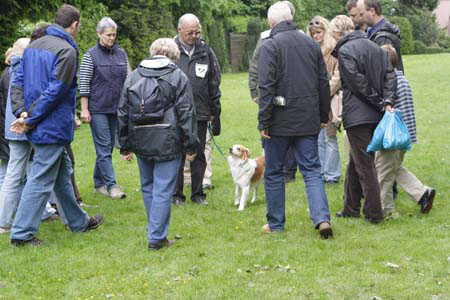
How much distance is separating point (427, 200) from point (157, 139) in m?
3.30

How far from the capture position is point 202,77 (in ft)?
28.1

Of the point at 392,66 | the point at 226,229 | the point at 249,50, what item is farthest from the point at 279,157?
the point at 249,50

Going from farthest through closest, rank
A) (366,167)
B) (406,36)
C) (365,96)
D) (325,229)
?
(406,36) → (366,167) → (365,96) → (325,229)

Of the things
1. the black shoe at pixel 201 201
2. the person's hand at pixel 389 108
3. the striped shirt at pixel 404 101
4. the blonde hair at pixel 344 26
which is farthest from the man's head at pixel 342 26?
the black shoe at pixel 201 201

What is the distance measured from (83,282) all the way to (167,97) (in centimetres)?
189

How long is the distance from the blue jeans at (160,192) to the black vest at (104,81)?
2.48m

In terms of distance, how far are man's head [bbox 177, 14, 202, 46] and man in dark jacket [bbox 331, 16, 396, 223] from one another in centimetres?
189

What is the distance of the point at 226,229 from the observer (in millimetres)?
7531

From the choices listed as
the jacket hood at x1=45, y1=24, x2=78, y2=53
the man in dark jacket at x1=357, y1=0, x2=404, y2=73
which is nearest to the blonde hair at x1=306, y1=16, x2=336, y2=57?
the man in dark jacket at x1=357, y1=0, x2=404, y2=73

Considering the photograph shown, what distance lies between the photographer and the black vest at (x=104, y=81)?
29.4 ft

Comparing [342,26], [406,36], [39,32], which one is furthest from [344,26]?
[406,36]

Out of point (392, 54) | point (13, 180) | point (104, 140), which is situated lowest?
point (104, 140)

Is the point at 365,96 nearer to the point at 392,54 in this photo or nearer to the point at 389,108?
the point at 389,108

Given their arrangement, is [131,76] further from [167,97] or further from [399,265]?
[399,265]
